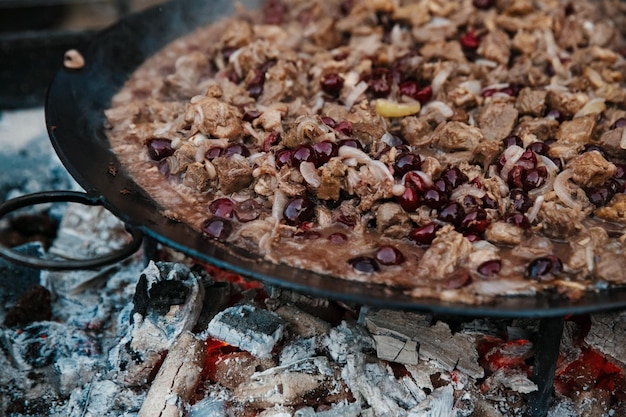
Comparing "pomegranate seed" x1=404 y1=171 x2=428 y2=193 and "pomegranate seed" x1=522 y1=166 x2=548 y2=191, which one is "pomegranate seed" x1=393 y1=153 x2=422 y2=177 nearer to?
"pomegranate seed" x1=404 y1=171 x2=428 y2=193

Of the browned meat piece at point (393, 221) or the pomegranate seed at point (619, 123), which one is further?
the pomegranate seed at point (619, 123)

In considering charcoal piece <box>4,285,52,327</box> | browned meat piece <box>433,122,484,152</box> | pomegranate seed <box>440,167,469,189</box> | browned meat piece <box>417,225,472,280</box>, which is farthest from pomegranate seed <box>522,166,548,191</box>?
charcoal piece <box>4,285,52,327</box>

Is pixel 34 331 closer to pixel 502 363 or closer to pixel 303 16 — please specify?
pixel 502 363

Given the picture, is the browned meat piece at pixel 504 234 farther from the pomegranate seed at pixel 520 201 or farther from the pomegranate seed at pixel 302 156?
the pomegranate seed at pixel 302 156

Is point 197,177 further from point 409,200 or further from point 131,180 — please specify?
point 409,200

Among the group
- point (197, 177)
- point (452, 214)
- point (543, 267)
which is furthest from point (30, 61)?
point (543, 267)

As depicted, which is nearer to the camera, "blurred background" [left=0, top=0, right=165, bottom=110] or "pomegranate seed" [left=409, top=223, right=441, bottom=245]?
"pomegranate seed" [left=409, top=223, right=441, bottom=245]

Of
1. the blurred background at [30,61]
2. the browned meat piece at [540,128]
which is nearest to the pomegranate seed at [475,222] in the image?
the browned meat piece at [540,128]
